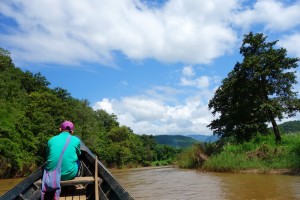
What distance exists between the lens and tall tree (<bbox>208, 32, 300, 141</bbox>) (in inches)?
848

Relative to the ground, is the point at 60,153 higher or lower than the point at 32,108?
lower

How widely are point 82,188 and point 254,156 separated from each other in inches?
611

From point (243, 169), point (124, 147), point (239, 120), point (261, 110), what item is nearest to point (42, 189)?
point (243, 169)

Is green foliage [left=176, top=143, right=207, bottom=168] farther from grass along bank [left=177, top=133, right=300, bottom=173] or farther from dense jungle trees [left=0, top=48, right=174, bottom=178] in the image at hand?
dense jungle trees [left=0, top=48, right=174, bottom=178]

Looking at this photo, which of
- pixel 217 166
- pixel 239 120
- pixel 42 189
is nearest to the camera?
pixel 42 189

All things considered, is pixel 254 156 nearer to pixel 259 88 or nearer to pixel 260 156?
pixel 260 156

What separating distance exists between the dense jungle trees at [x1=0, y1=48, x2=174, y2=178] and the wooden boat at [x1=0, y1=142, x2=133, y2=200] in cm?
2244

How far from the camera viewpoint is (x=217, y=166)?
20375 millimetres

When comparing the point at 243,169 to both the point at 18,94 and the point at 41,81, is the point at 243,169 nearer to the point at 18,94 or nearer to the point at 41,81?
the point at 18,94

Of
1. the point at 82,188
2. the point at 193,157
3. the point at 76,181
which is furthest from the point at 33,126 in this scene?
the point at 76,181

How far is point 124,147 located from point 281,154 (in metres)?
50.0

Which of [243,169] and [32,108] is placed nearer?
[243,169]

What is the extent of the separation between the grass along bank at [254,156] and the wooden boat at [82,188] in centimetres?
1386

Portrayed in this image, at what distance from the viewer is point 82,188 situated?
224 inches
